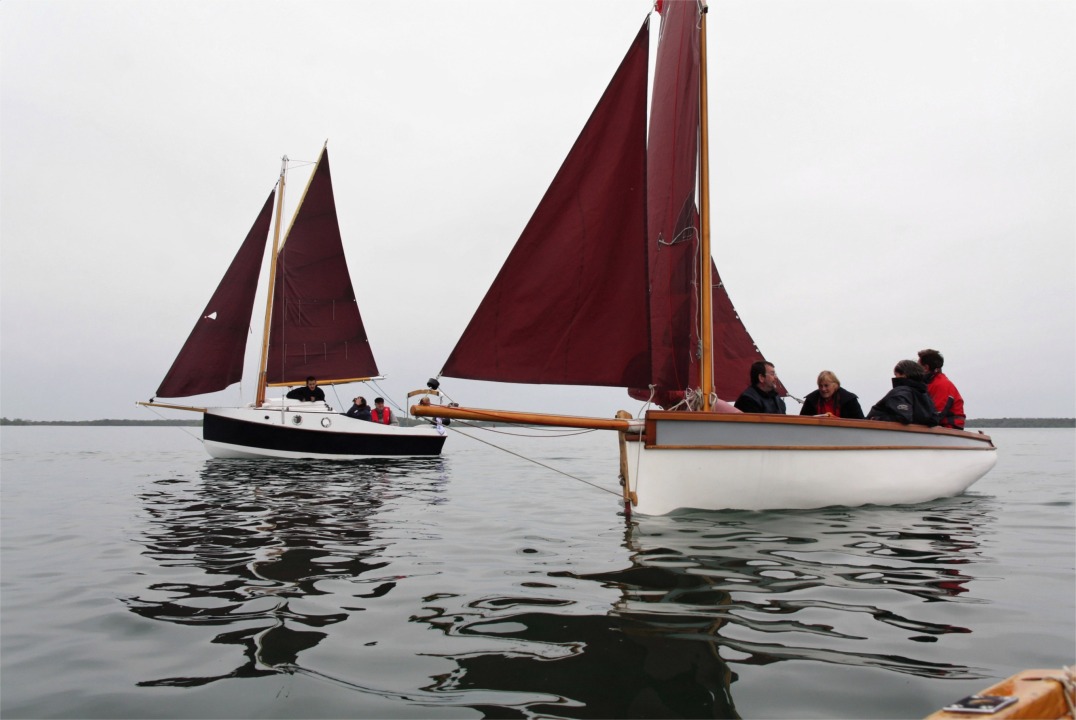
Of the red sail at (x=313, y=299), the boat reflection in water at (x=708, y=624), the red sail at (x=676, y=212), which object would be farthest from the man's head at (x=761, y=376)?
the red sail at (x=313, y=299)

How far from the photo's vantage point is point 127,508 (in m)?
10.8

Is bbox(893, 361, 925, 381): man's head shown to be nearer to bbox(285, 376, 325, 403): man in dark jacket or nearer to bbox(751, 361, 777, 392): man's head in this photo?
bbox(751, 361, 777, 392): man's head

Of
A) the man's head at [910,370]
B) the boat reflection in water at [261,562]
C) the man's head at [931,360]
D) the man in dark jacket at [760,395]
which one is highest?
the man's head at [931,360]

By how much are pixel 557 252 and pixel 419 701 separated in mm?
5623

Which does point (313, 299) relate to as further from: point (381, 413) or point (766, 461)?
point (766, 461)

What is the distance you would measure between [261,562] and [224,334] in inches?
794

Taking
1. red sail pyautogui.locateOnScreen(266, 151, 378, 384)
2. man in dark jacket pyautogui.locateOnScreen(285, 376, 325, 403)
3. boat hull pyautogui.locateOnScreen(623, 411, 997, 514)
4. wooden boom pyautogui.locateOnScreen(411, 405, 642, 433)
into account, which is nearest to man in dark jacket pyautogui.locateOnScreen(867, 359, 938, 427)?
boat hull pyautogui.locateOnScreen(623, 411, 997, 514)

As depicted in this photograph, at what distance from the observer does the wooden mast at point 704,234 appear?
29.9ft

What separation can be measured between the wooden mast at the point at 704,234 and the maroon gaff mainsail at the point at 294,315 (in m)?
19.3

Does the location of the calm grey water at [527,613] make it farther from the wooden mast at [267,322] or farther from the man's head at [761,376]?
the wooden mast at [267,322]

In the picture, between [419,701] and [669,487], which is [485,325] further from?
[419,701]

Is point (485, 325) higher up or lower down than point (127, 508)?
higher up

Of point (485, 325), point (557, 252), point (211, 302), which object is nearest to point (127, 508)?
point (485, 325)

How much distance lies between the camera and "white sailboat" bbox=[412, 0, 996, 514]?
7.87 metres
